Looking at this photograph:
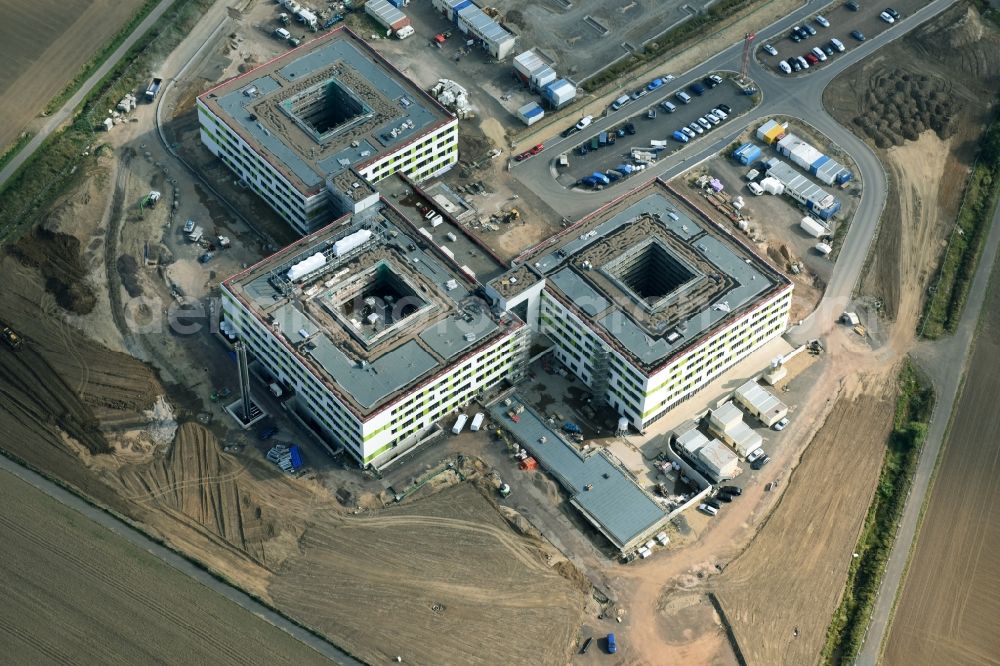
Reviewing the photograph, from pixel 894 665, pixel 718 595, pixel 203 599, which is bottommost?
pixel 894 665

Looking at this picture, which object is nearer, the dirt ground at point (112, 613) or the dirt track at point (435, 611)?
the dirt ground at point (112, 613)

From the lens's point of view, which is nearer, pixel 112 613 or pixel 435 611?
pixel 112 613

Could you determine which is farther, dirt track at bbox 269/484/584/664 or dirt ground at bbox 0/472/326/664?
dirt track at bbox 269/484/584/664

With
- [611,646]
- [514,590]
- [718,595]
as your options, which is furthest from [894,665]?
[514,590]

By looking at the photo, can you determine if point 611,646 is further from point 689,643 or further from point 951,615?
point 951,615

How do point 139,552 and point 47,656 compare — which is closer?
point 47,656

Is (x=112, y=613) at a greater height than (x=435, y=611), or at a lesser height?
greater

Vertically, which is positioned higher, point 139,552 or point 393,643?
point 139,552
